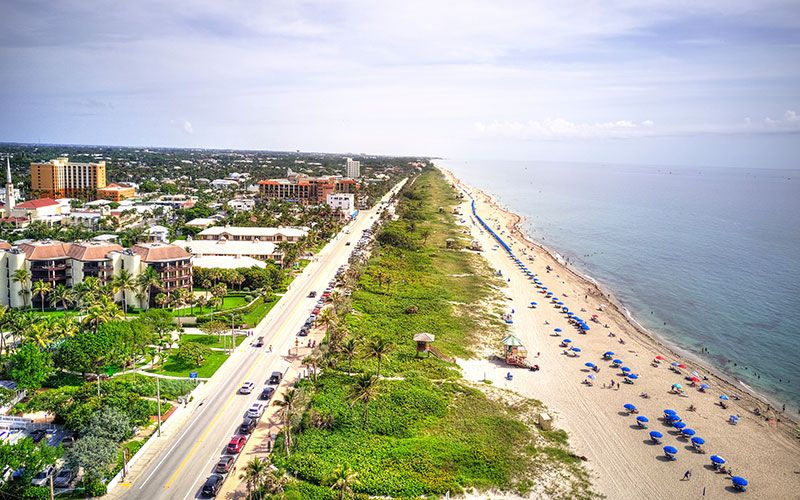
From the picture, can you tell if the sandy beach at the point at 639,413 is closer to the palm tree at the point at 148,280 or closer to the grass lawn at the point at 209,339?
the grass lawn at the point at 209,339

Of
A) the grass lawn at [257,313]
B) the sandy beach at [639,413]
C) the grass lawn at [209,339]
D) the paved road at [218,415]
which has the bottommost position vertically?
the sandy beach at [639,413]

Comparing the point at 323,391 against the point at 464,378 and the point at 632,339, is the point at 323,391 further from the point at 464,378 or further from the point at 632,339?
the point at 632,339

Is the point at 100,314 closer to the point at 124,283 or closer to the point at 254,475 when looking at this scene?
the point at 124,283

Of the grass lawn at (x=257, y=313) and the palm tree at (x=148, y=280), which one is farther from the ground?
the palm tree at (x=148, y=280)

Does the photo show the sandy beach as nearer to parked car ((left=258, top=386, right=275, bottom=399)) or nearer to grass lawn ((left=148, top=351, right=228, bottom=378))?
parked car ((left=258, top=386, right=275, bottom=399))

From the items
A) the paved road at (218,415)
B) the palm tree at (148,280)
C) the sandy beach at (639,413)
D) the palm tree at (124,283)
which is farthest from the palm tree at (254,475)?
the palm tree at (148,280)

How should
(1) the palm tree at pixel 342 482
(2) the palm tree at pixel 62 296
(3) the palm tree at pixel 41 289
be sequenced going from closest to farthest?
(1) the palm tree at pixel 342 482 → (2) the palm tree at pixel 62 296 → (3) the palm tree at pixel 41 289
